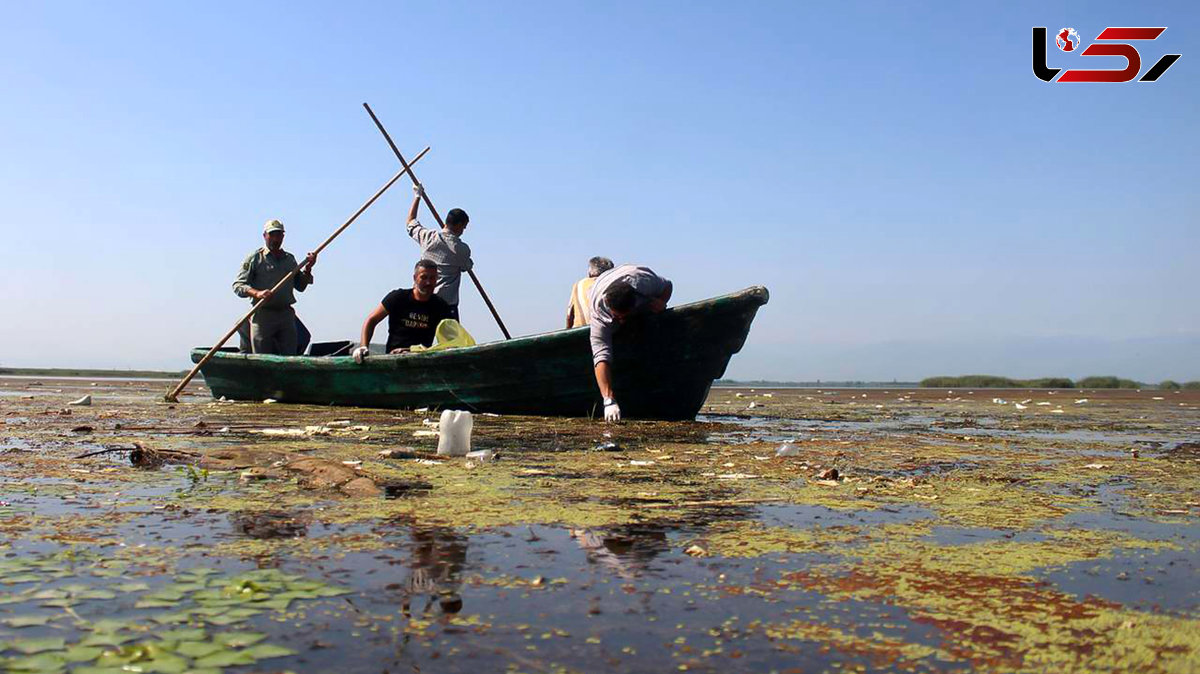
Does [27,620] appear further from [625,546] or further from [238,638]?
[625,546]

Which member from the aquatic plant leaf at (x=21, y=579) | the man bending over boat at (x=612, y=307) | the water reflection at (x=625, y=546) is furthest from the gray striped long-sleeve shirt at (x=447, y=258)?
the aquatic plant leaf at (x=21, y=579)

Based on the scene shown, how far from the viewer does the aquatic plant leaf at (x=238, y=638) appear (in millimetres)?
1639

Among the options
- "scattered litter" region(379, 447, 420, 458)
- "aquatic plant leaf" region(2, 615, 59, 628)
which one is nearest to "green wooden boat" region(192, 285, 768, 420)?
"scattered litter" region(379, 447, 420, 458)

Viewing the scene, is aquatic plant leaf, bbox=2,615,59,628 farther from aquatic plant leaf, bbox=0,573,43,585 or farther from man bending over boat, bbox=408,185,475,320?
man bending over boat, bbox=408,185,475,320

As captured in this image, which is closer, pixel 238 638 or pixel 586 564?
pixel 238 638

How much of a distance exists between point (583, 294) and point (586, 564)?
23.7 ft

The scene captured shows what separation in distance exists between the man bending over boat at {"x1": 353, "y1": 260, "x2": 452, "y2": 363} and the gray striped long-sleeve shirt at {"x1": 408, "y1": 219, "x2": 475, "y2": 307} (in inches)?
8.8

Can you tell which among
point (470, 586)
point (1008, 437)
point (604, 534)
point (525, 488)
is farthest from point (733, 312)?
point (470, 586)

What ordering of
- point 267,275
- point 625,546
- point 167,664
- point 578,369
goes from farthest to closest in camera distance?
point 267,275, point 578,369, point 625,546, point 167,664

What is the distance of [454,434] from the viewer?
4.75m

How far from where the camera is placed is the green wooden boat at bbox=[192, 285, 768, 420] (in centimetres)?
783

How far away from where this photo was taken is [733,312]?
779cm

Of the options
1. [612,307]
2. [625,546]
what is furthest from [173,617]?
[612,307]

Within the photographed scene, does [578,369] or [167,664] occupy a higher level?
[578,369]
